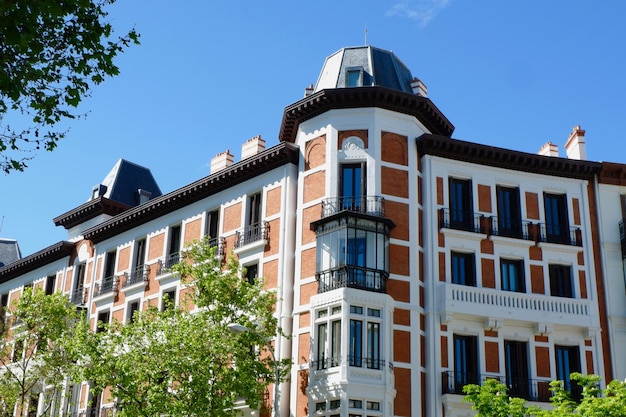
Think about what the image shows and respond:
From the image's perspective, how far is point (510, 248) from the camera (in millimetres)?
37062

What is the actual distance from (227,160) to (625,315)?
20258mm

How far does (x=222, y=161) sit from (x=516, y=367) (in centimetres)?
1797

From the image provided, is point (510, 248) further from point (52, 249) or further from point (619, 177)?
point (52, 249)

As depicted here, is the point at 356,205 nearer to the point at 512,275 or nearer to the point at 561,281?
the point at 512,275

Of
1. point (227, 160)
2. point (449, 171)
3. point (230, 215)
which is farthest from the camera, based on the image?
point (227, 160)

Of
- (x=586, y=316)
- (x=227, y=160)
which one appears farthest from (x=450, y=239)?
(x=227, y=160)

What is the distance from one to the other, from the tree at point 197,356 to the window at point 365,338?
269 centimetres

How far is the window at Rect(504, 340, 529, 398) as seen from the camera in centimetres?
3456

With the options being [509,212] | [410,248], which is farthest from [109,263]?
[509,212]

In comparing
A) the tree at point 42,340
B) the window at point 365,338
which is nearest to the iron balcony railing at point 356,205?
the window at point 365,338

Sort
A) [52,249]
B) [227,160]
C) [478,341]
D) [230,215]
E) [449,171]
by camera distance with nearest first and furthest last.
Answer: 1. [478,341]
2. [449,171]
3. [230,215]
4. [227,160]
5. [52,249]

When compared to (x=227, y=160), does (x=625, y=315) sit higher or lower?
lower

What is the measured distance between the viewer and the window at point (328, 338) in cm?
3281

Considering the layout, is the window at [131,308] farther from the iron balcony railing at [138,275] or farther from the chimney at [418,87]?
the chimney at [418,87]
